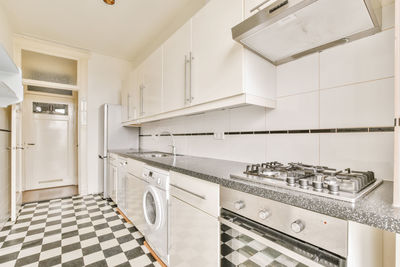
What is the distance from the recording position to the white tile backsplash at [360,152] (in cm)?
92

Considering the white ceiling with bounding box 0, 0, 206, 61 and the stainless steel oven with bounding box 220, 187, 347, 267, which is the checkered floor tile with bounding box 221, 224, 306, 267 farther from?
the white ceiling with bounding box 0, 0, 206, 61

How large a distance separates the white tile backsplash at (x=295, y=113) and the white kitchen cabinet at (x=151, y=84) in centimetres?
122

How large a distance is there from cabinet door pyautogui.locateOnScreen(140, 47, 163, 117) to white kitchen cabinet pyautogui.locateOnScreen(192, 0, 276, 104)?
65cm

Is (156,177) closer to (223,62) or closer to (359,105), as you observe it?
(223,62)

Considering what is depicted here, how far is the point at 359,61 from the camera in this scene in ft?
3.34

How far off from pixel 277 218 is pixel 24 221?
3082 mm

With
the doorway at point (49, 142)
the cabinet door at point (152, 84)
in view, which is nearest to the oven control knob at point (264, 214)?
the cabinet door at point (152, 84)

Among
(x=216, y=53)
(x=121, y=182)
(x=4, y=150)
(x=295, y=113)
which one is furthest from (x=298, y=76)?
(x=4, y=150)

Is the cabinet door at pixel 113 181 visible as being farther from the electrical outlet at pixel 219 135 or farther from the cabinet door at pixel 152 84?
the electrical outlet at pixel 219 135

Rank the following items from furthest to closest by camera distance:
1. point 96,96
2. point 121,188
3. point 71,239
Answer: point 96,96 < point 121,188 < point 71,239

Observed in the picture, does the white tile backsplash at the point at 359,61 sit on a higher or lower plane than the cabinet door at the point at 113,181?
higher

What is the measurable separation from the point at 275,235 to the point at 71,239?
214 cm

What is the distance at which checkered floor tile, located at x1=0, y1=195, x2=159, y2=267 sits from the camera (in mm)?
1614

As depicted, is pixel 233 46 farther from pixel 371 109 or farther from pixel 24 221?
pixel 24 221
